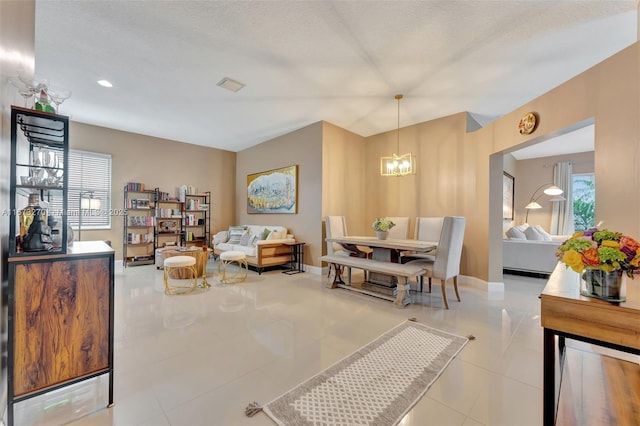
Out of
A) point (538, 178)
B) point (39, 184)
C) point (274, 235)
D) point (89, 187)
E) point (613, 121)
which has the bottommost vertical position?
point (274, 235)

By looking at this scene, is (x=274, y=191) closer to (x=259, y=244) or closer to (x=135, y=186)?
(x=259, y=244)

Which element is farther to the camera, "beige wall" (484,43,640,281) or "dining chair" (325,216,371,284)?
"dining chair" (325,216,371,284)

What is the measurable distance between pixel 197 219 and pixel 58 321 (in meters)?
5.52

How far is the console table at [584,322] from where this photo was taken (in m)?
0.97

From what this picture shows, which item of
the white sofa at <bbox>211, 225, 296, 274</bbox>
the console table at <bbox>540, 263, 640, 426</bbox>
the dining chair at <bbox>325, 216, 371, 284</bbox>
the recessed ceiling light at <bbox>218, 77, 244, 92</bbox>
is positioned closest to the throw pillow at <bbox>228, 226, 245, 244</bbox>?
the white sofa at <bbox>211, 225, 296, 274</bbox>

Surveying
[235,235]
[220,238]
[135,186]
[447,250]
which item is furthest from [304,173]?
[135,186]

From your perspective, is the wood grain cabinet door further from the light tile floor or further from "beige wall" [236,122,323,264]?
"beige wall" [236,122,323,264]

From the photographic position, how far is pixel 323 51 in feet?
9.27

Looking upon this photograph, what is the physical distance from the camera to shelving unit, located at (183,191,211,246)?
644cm

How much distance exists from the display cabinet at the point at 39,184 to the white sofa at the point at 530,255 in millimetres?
6527

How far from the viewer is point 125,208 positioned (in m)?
5.62

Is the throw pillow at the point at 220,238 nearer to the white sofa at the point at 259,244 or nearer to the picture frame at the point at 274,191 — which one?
the white sofa at the point at 259,244

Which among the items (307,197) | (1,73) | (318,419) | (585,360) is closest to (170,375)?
(318,419)

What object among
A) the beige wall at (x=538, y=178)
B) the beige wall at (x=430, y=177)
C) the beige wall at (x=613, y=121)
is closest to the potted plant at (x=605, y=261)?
the beige wall at (x=613, y=121)
